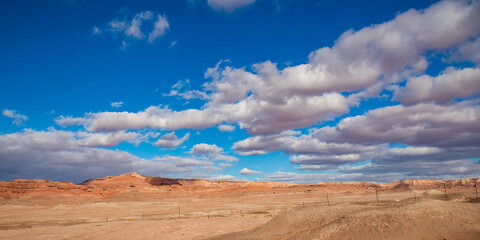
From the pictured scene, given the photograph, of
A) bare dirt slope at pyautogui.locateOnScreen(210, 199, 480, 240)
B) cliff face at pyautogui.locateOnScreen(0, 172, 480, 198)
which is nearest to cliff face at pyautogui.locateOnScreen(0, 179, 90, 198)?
cliff face at pyautogui.locateOnScreen(0, 172, 480, 198)

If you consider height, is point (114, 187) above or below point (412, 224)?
below

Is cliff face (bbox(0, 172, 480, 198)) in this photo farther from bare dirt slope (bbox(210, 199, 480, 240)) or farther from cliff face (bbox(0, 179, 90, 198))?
bare dirt slope (bbox(210, 199, 480, 240))

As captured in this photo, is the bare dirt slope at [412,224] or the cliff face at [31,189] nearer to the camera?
the bare dirt slope at [412,224]

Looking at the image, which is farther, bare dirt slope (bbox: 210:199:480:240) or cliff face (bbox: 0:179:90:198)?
cliff face (bbox: 0:179:90:198)

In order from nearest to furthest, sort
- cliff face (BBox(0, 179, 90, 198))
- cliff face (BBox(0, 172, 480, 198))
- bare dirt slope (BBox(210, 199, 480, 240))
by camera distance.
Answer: bare dirt slope (BBox(210, 199, 480, 240))
cliff face (BBox(0, 179, 90, 198))
cliff face (BBox(0, 172, 480, 198))

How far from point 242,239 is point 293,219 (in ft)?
11.6

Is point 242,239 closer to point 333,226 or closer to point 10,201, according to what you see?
point 333,226

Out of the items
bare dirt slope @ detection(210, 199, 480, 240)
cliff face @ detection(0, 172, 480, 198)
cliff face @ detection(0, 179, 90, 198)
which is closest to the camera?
bare dirt slope @ detection(210, 199, 480, 240)

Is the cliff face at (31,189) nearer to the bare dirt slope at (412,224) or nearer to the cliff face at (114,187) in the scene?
the cliff face at (114,187)

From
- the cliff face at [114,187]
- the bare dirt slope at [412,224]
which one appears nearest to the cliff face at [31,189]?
the cliff face at [114,187]

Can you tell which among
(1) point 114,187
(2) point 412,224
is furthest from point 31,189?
(2) point 412,224

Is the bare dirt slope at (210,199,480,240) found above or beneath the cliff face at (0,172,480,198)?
above

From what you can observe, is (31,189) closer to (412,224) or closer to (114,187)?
(114,187)

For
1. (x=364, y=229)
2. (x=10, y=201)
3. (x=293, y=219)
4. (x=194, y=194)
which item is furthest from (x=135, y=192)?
(x=364, y=229)
